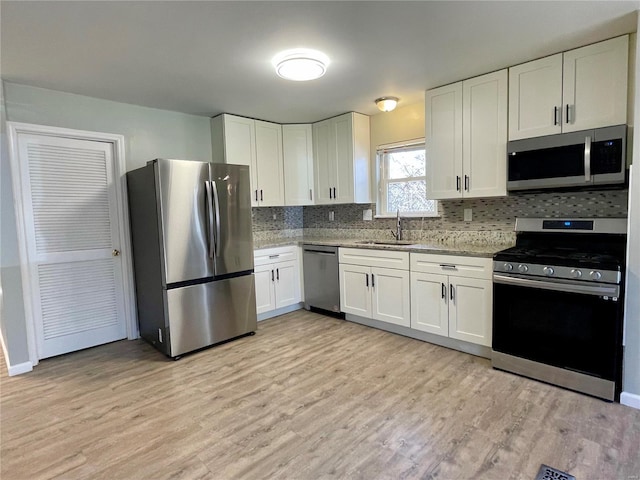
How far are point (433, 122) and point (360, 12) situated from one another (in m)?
1.59

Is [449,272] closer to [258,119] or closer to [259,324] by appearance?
[259,324]

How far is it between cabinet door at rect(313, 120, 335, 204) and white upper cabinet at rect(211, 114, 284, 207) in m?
0.45

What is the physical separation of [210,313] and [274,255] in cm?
107

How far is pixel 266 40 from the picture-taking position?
2.29 m

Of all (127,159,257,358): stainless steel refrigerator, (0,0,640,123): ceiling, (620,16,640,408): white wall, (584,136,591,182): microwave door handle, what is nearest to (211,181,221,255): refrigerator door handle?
(127,159,257,358): stainless steel refrigerator

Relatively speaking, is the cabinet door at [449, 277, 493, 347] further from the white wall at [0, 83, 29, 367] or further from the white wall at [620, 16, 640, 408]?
the white wall at [0, 83, 29, 367]

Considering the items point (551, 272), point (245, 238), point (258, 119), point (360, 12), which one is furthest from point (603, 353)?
point (258, 119)

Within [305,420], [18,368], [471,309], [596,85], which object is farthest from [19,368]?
[596,85]

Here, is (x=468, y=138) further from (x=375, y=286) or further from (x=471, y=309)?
(x=375, y=286)

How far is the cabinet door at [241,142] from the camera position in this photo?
13.0 ft

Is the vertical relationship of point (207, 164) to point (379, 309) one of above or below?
above

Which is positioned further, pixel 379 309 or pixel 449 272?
pixel 379 309

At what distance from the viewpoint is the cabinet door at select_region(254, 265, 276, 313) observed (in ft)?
13.0

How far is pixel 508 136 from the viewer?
2881mm
